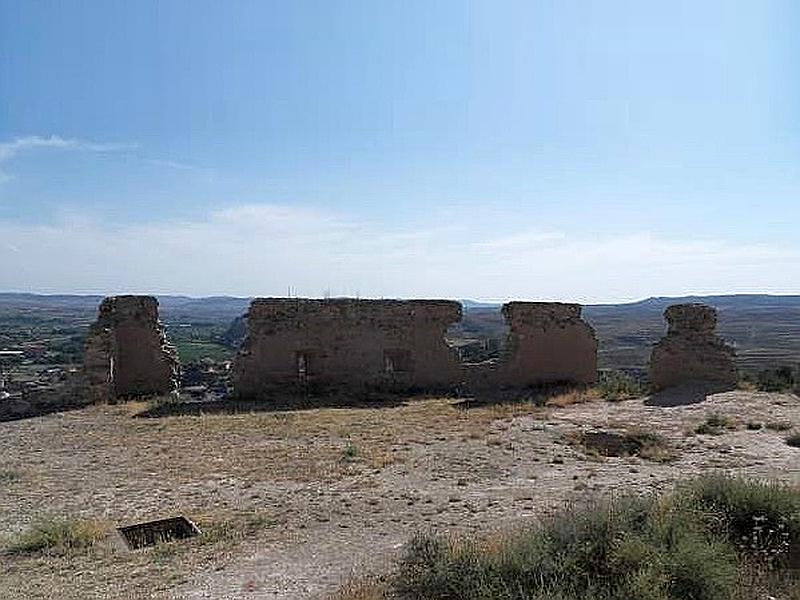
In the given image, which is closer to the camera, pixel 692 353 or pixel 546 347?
pixel 692 353

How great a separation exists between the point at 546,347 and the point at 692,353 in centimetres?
313

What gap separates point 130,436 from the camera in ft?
39.1

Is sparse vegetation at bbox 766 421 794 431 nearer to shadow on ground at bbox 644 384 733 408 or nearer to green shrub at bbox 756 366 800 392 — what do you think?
shadow on ground at bbox 644 384 733 408

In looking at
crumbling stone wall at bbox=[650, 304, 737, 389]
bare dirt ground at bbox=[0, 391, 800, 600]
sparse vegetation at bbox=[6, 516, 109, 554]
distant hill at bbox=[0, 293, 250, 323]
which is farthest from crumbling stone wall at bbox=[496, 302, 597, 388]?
distant hill at bbox=[0, 293, 250, 323]

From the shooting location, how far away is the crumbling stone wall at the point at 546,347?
56.3 feet

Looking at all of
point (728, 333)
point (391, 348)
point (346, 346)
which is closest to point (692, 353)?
point (391, 348)

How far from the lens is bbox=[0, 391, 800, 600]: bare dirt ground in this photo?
6.17 metres

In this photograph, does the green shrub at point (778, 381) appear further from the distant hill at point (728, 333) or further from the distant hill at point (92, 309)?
the distant hill at point (92, 309)

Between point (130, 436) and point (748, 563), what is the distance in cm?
930

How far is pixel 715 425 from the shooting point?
12.1m

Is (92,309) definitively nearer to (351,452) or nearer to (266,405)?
(266,405)

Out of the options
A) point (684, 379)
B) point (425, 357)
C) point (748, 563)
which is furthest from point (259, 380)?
point (748, 563)

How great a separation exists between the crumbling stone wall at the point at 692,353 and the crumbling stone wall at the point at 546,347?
1539mm

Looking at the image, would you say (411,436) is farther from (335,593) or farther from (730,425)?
(335,593)
